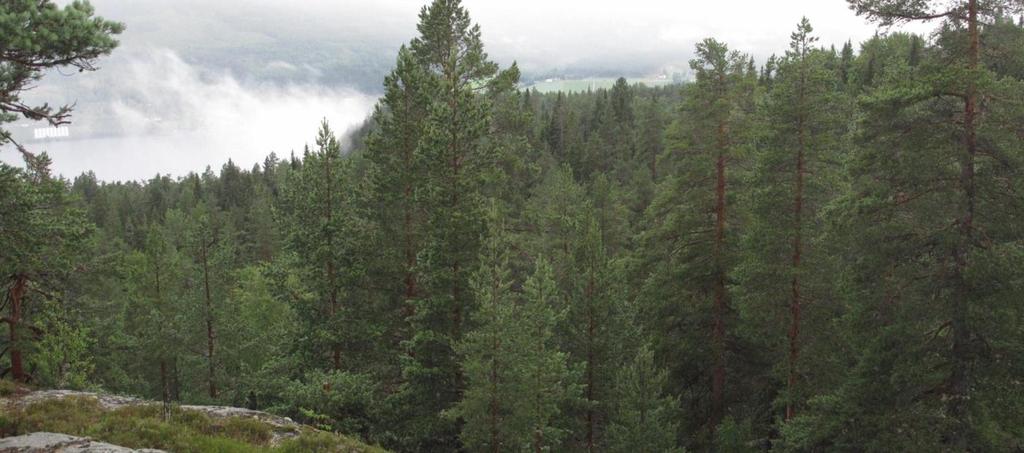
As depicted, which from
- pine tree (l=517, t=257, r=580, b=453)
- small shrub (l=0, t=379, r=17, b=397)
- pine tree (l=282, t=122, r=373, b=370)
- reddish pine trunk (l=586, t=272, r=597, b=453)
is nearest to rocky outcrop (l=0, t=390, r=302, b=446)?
small shrub (l=0, t=379, r=17, b=397)

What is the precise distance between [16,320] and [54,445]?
978 cm

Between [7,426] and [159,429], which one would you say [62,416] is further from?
[159,429]

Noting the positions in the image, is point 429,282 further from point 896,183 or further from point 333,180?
point 896,183

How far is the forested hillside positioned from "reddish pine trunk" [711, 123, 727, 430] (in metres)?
0.07

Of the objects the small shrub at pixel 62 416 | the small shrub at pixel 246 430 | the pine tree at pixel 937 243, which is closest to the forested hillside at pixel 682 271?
the pine tree at pixel 937 243

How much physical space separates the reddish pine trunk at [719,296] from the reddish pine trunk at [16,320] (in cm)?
1968

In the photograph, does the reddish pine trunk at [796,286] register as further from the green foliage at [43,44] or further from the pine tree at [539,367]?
the green foliage at [43,44]

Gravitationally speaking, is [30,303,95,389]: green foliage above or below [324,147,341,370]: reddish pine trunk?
below

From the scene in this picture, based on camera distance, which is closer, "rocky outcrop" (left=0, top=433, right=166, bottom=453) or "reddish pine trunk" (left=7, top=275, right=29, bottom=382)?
"rocky outcrop" (left=0, top=433, right=166, bottom=453)

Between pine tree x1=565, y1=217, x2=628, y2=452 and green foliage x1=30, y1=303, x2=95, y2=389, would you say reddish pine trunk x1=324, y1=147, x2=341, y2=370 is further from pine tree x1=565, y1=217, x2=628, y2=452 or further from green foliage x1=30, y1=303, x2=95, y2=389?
green foliage x1=30, y1=303, x2=95, y2=389

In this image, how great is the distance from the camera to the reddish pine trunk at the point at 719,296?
758 inches

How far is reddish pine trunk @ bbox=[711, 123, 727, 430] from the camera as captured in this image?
19250mm

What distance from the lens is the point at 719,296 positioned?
19.6 meters

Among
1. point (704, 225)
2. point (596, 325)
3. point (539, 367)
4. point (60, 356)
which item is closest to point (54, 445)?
point (539, 367)
